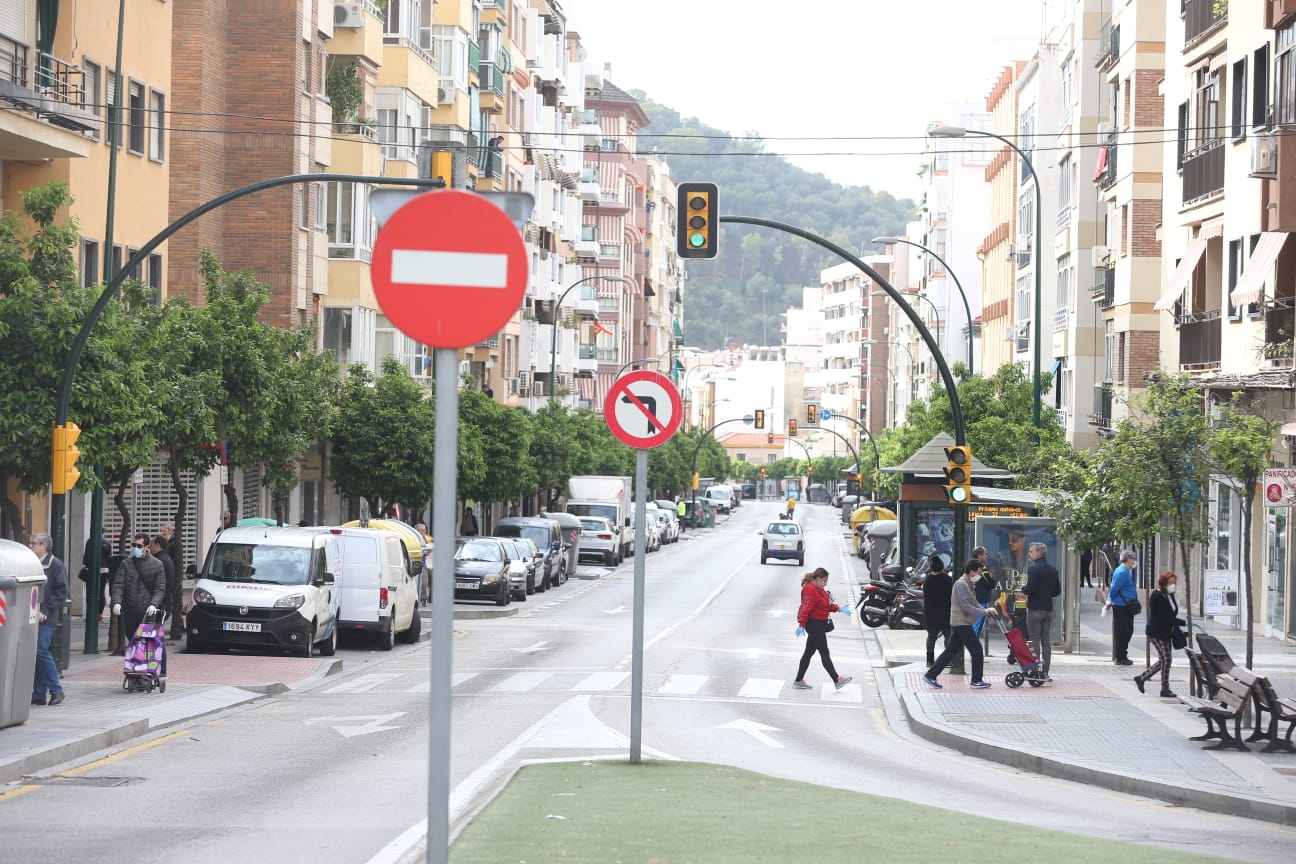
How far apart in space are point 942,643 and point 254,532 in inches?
487

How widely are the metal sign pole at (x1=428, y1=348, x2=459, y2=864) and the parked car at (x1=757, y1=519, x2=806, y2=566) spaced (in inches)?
2556

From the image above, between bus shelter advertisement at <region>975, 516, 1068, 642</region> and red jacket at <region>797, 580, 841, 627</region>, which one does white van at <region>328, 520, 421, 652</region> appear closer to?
red jacket at <region>797, 580, 841, 627</region>

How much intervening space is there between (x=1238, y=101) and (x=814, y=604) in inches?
599

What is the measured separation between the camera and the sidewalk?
14.8 meters

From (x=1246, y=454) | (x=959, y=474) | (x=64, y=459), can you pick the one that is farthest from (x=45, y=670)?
(x=1246, y=454)

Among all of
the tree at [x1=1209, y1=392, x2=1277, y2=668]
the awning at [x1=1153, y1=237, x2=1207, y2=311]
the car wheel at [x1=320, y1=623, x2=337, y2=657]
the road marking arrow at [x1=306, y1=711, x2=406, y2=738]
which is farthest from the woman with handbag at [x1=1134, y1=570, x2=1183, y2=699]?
the awning at [x1=1153, y1=237, x2=1207, y2=311]

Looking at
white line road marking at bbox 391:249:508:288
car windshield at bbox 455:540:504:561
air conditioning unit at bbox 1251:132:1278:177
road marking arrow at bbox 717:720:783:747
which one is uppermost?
air conditioning unit at bbox 1251:132:1278:177

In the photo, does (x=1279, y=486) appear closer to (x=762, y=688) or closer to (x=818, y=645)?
(x=818, y=645)

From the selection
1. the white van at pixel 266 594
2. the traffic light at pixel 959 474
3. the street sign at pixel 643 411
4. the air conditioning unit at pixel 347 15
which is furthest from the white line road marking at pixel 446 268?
the air conditioning unit at pixel 347 15

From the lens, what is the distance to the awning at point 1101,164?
53406 millimetres

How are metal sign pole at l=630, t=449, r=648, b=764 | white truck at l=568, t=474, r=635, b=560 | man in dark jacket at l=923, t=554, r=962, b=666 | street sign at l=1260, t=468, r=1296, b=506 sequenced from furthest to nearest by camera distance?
white truck at l=568, t=474, r=635, b=560 → man in dark jacket at l=923, t=554, r=962, b=666 → street sign at l=1260, t=468, r=1296, b=506 → metal sign pole at l=630, t=449, r=648, b=764

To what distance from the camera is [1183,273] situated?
3706 centimetres

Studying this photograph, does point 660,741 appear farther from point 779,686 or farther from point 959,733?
point 779,686

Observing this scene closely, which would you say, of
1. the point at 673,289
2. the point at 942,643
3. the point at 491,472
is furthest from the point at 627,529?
the point at 673,289
